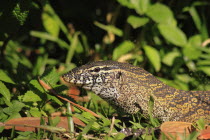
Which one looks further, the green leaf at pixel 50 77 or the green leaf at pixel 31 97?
the green leaf at pixel 50 77

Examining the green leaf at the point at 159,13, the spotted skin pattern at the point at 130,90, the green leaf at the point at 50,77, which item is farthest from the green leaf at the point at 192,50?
the green leaf at the point at 50,77

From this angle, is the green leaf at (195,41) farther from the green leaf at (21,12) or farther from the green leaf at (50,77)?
the green leaf at (21,12)

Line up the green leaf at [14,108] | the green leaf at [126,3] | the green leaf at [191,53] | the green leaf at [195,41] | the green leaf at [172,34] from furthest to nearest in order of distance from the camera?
the green leaf at [195,41] < the green leaf at [191,53] < the green leaf at [172,34] < the green leaf at [126,3] < the green leaf at [14,108]

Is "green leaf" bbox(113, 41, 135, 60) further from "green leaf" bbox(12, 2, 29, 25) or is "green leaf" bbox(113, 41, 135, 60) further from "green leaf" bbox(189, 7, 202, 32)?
"green leaf" bbox(12, 2, 29, 25)

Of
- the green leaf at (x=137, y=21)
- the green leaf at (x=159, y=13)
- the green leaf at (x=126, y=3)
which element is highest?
the green leaf at (x=126, y=3)

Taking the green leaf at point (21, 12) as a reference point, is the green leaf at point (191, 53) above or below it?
below

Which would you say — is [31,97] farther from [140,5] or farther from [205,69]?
[205,69]

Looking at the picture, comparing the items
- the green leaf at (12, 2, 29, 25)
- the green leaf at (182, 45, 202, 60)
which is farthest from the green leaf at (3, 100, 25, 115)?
the green leaf at (182, 45, 202, 60)
